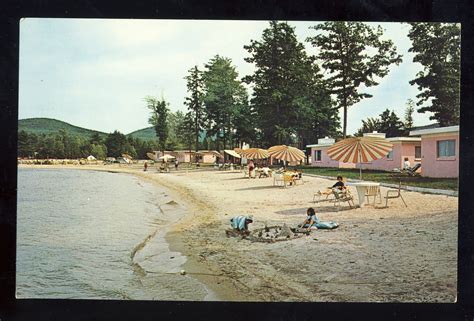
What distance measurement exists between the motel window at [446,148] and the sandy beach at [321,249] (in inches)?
13.4

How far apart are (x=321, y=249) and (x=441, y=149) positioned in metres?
1.17

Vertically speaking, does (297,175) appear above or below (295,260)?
above

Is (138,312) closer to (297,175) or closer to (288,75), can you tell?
(297,175)

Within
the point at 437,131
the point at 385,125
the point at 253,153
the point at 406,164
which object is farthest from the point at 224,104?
the point at 437,131

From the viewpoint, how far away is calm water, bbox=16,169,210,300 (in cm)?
366

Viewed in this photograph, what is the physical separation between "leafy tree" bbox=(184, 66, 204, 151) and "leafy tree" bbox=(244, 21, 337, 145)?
0.39 metres

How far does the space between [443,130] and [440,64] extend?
51 cm

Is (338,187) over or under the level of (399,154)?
under

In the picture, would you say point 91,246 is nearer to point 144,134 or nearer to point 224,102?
point 144,134

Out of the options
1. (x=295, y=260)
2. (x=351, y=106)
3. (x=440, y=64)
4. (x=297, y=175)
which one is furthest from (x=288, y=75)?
(x=295, y=260)

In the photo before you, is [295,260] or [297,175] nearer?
[295,260]

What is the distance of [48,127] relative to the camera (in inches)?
147

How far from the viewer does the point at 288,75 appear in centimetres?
402

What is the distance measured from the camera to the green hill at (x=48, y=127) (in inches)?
145
